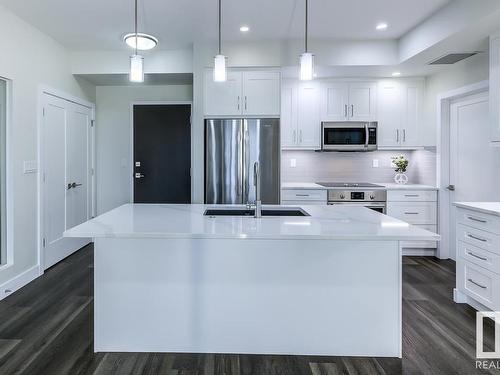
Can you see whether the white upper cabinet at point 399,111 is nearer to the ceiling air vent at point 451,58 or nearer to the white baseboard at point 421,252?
the ceiling air vent at point 451,58

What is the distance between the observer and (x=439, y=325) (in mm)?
2607

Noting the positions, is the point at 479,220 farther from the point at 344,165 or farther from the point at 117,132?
the point at 117,132

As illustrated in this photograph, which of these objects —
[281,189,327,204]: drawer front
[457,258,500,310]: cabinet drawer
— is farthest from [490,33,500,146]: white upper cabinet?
[281,189,327,204]: drawer front

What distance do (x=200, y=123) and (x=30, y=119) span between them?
5.84ft

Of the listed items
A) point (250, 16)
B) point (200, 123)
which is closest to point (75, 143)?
point (200, 123)

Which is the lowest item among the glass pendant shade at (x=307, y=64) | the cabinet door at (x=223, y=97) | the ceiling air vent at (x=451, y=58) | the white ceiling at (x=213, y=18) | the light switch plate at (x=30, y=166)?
the light switch plate at (x=30, y=166)

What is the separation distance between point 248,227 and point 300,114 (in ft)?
9.78

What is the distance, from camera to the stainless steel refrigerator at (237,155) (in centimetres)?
407

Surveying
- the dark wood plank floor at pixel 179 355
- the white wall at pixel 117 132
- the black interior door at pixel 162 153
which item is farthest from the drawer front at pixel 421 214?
the white wall at pixel 117 132

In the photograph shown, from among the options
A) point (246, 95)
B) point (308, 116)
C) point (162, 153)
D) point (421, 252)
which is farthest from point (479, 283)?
point (162, 153)

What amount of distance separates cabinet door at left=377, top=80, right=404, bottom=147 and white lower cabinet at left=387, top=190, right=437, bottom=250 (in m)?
0.74

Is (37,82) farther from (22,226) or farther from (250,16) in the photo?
(250,16)

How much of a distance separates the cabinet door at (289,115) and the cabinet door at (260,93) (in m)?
0.50

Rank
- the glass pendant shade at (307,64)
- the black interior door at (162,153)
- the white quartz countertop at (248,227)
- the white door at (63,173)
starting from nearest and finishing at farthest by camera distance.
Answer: the white quartz countertop at (248,227) → the glass pendant shade at (307,64) → the white door at (63,173) → the black interior door at (162,153)
